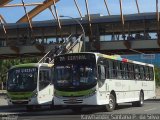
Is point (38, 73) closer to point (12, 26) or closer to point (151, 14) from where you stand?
point (151, 14)

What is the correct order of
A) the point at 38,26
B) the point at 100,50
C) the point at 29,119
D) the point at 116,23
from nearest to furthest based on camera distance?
the point at 29,119 → the point at 100,50 → the point at 116,23 → the point at 38,26

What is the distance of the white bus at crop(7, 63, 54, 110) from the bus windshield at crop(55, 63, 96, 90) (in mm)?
3962

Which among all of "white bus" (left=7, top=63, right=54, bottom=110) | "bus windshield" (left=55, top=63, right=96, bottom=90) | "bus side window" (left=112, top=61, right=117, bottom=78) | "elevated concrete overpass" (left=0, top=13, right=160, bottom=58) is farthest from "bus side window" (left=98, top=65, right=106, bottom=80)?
"elevated concrete overpass" (left=0, top=13, right=160, bottom=58)

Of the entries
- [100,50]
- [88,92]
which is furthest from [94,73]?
[100,50]

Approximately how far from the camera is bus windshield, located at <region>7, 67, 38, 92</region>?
2622 centimetres

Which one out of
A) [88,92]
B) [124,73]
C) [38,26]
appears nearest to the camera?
[88,92]

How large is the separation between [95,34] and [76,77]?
3666cm

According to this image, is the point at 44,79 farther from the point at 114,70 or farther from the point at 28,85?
the point at 114,70

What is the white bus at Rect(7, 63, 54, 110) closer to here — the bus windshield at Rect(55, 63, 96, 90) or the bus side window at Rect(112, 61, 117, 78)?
the bus windshield at Rect(55, 63, 96, 90)

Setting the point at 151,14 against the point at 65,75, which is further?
the point at 151,14

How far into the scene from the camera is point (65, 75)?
73.5ft

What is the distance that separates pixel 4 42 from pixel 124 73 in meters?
42.7

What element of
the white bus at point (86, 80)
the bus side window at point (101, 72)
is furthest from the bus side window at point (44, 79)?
the bus side window at point (101, 72)

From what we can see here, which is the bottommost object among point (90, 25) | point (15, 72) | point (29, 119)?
point (29, 119)
